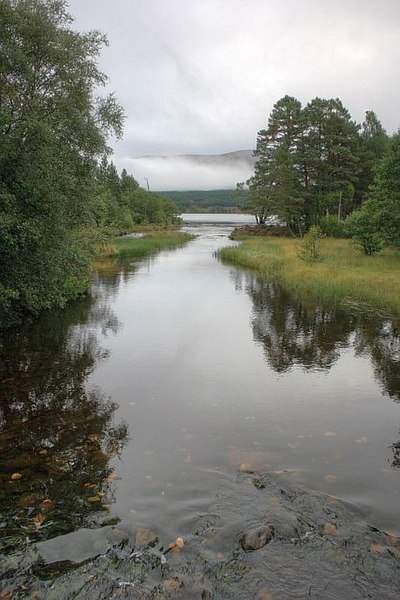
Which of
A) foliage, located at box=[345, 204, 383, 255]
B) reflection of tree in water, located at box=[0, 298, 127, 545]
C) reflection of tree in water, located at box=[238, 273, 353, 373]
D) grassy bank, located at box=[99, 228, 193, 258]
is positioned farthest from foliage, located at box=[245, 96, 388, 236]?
reflection of tree in water, located at box=[0, 298, 127, 545]

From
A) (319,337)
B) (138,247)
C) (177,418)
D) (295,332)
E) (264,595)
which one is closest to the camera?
(264,595)

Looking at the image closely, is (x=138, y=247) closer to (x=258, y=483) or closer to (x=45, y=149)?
(x=45, y=149)

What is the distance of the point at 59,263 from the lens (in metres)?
21.2

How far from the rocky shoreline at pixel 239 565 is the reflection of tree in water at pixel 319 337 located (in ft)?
26.0

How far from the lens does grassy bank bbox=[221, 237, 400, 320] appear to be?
2805cm

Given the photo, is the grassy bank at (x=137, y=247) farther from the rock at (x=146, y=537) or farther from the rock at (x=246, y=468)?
the rock at (x=146, y=537)

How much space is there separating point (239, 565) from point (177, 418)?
19.6 feet

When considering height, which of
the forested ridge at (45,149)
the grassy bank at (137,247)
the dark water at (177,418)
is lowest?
the dark water at (177,418)

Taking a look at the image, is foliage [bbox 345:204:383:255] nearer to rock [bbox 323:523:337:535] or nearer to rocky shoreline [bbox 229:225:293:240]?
rocky shoreline [bbox 229:225:293:240]

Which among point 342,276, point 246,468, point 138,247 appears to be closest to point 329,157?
point 138,247

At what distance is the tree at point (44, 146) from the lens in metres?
18.5

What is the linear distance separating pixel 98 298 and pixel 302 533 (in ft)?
84.4

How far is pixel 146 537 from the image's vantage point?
768cm

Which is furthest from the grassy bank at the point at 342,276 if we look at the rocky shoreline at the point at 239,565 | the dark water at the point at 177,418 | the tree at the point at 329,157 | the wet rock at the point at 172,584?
the tree at the point at 329,157
